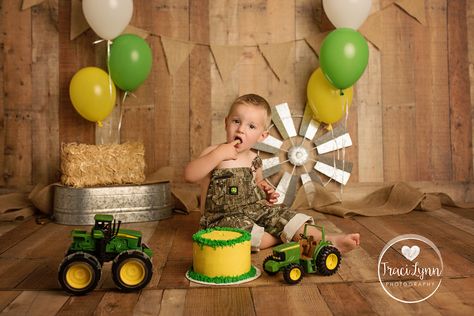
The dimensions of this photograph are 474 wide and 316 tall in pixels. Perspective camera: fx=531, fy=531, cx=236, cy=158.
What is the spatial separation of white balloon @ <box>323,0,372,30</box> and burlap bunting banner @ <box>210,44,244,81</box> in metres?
0.59

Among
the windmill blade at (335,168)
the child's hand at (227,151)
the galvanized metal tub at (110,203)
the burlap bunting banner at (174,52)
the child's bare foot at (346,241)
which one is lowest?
the child's bare foot at (346,241)

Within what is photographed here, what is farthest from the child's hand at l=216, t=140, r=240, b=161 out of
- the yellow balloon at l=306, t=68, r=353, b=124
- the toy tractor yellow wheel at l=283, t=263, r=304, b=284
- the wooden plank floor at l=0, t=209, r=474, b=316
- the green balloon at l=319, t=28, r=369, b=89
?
the yellow balloon at l=306, t=68, r=353, b=124

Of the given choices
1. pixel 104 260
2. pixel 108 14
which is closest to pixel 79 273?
pixel 104 260

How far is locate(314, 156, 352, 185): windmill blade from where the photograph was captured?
3184 millimetres

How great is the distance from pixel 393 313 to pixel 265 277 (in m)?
0.45

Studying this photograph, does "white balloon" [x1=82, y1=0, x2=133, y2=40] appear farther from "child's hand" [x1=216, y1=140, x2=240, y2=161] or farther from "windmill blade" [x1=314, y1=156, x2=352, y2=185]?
"windmill blade" [x1=314, y1=156, x2=352, y2=185]

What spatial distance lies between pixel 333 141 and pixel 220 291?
5.98ft

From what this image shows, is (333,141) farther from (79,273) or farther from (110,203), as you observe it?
(79,273)

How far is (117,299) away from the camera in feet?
4.86

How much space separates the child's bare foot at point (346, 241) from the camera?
187cm

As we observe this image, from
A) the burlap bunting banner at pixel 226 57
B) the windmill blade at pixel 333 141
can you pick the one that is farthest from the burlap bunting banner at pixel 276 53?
the windmill blade at pixel 333 141

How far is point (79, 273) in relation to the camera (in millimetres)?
1508

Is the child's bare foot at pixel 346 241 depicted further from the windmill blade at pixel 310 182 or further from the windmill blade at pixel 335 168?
the windmill blade at pixel 335 168

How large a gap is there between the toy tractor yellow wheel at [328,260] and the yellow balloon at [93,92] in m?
1.62
